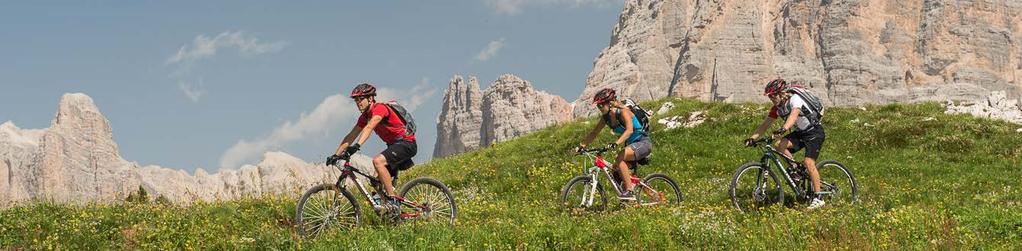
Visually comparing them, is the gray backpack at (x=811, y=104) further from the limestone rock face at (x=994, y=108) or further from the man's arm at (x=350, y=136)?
the limestone rock face at (x=994, y=108)

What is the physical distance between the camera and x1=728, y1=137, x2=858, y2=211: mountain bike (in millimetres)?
14750

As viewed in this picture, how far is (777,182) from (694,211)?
179cm

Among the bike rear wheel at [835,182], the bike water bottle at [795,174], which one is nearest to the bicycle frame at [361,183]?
the bike water bottle at [795,174]

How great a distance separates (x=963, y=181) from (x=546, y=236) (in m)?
11.0

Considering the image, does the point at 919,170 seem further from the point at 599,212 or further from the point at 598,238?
the point at 598,238

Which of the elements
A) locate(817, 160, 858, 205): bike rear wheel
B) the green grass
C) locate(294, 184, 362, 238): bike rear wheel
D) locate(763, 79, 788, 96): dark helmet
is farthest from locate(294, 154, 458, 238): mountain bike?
locate(817, 160, 858, 205): bike rear wheel

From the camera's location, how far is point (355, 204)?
1326 centimetres

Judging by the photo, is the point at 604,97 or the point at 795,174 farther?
the point at 795,174

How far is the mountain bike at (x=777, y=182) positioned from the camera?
14750mm

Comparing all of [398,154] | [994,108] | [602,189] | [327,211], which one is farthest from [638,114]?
[994,108]

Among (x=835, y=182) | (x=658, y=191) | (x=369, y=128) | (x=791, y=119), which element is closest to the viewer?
(x=369, y=128)

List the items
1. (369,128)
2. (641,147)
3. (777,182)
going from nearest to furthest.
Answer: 1. (369,128)
2. (777,182)
3. (641,147)

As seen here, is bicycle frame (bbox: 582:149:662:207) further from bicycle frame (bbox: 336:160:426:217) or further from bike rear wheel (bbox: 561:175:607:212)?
bicycle frame (bbox: 336:160:426:217)

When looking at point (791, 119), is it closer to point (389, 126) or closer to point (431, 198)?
point (431, 198)
